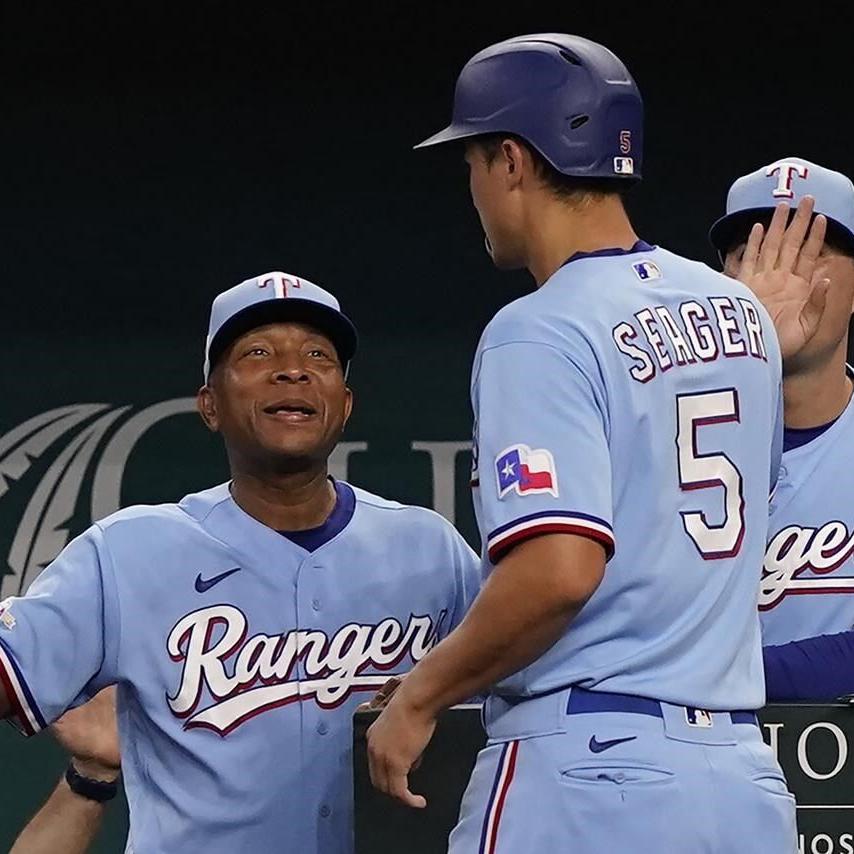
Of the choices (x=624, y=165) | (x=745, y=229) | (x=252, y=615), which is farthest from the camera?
(x=745, y=229)

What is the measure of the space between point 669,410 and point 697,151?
300cm

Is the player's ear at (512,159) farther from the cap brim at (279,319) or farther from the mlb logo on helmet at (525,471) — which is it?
the cap brim at (279,319)

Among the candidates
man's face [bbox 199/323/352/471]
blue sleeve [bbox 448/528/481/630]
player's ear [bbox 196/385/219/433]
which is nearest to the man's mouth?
man's face [bbox 199/323/352/471]

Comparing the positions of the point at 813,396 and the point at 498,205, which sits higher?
the point at 498,205

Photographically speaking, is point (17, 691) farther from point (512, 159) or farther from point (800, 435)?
point (800, 435)

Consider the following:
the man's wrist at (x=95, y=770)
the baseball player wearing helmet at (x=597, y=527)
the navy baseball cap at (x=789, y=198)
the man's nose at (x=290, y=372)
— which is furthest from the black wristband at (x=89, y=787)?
the navy baseball cap at (x=789, y=198)

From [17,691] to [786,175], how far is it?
4.29 ft

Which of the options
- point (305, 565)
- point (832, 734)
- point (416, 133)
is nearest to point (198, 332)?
point (416, 133)

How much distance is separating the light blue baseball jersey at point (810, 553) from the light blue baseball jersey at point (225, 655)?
449 millimetres

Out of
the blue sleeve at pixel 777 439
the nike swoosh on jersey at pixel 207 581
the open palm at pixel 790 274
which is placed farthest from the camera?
the nike swoosh on jersey at pixel 207 581

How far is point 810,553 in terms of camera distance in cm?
286

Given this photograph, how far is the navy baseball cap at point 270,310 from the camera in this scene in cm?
294

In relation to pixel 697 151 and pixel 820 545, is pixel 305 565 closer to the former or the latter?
pixel 820 545

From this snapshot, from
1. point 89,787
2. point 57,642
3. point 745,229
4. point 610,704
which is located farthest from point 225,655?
point 745,229
